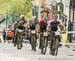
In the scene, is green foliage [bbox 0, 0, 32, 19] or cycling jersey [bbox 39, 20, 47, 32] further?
green foliage [bbox 0, 0, 32, 19]

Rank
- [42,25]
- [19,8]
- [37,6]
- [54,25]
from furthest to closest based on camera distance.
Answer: [37,6] → [19,8] → [42,25] → [54,25]

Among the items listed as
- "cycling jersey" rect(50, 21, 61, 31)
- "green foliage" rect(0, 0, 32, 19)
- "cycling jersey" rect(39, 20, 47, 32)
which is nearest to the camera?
"cycling jersey" rect(50, 21, 61, 31)

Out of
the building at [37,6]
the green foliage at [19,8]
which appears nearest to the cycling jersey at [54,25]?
the building at [37,6]

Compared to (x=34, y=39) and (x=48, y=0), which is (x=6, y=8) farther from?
(x=34, y=39)

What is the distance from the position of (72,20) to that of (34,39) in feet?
60.6

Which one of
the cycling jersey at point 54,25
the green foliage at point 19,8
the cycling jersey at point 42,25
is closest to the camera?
the cycling jersey at point 54,25

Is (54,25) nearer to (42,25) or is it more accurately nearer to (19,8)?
(42,25)

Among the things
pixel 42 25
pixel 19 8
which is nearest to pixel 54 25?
pixel 42 25

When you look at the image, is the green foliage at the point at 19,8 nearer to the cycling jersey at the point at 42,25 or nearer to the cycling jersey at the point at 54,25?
the cycling jersey at the point at 42,25

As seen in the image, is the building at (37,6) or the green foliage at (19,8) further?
the green foliage at (19,8)

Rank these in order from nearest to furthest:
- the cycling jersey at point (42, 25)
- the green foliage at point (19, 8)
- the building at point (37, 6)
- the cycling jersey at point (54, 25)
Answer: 1. the cycling jersey at point (54, 25)
2. the cycling jersey at point (42, 25)
3. the building at point (37, 6)
4. the green foliage at point (19, 8)

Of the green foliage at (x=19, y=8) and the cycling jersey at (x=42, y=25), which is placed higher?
the green foliage at (x=19, y=8)

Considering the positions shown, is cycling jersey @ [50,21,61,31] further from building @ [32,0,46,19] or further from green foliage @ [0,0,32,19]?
green foliage @ [0,0,32,19]

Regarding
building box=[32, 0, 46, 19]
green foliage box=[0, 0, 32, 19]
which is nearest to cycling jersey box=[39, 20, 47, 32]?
building box=[32, 0, 46, 19]
